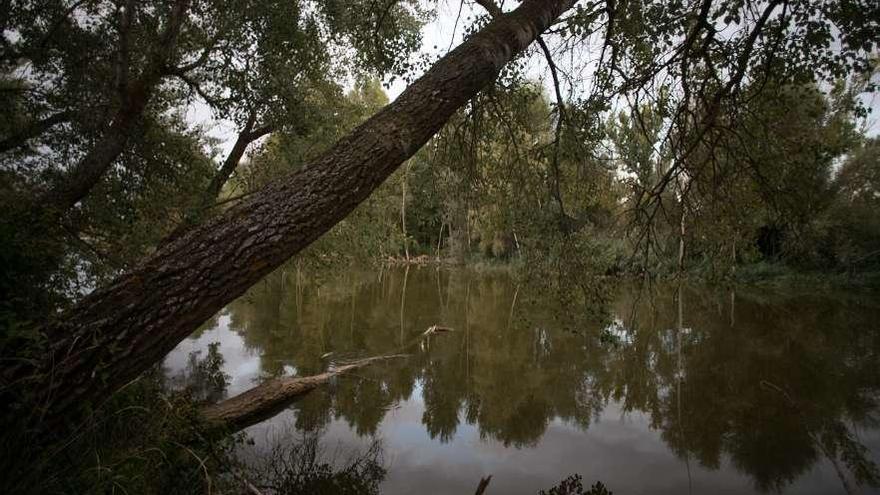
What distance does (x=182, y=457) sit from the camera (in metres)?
3.24

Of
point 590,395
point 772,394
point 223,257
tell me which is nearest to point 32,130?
point 223,257

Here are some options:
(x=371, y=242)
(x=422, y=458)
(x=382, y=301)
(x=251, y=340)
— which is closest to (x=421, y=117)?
(x=422, y=458)

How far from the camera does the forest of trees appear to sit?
6.14 ft

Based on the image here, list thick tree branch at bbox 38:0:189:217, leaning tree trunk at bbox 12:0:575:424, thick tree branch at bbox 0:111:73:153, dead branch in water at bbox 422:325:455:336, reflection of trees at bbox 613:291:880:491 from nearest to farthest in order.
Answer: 1. leaning tree trunk at bbox 12:0:575:424
2. thick tree branch at bbox 38:0:189:217
3. thick tree branch at bbox 0:111:73:153
4. reflection of trees at bbox 613:291:880:491
5. dead branch in water at bbox 422:325:455:336

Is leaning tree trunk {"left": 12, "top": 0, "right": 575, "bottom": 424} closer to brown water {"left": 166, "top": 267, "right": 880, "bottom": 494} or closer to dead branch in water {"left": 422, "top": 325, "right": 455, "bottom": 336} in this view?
brown water {"left": 166, "top": 267, "right": 880, "bottom": 494}

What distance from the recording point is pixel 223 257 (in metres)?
1.94

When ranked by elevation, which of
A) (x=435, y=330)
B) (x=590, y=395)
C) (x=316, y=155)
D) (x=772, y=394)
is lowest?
(x=772, y=394)

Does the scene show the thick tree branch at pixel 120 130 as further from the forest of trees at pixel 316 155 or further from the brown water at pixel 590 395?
the brown water at pixel 590 395

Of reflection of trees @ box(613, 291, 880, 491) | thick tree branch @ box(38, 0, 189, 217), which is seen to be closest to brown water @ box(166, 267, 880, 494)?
reflection of trees @ box(613, 291, 880, 491)

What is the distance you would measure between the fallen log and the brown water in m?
0.17

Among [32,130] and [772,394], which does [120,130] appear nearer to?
[32,130]

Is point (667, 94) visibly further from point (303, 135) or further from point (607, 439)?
point (303, 135)

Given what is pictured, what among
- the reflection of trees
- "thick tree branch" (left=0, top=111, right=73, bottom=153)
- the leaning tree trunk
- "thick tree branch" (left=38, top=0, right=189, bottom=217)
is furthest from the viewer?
the reflection of trees

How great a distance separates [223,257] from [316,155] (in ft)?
9.84
